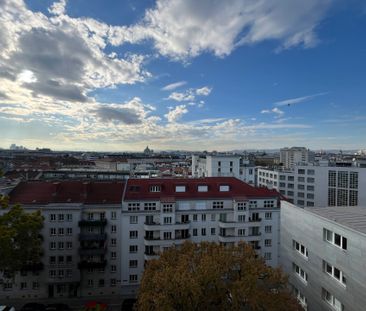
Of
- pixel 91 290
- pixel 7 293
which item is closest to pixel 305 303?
pixel 91 290

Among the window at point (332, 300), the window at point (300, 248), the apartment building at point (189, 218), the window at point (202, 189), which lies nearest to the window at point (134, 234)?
the apartment building at point (189, 218)

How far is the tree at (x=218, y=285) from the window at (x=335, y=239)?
16.4 ft

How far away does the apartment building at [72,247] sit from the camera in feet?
132

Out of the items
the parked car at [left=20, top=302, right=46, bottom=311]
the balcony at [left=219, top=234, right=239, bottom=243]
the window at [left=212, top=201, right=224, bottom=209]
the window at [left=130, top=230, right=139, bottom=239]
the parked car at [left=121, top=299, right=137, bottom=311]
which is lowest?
the parked car at [left=121, top=299, right=137, bottom=311]

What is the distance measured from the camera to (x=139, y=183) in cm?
4562

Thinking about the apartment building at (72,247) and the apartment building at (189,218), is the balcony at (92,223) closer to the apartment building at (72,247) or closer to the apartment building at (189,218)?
the apartment building at (72,247)

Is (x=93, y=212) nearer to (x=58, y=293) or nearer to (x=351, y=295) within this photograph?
(x=58, y=293)

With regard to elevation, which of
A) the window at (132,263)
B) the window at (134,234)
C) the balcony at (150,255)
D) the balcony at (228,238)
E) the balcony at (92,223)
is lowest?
the window at (132,263)

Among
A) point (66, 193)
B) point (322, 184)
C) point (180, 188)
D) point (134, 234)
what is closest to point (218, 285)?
point (134, 234)

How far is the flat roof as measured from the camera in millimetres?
18906

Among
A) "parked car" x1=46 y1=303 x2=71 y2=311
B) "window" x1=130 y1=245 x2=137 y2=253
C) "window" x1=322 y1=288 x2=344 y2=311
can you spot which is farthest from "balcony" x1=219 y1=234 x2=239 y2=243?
"parked car" x1=46 y1=303 x2=71 y2=311

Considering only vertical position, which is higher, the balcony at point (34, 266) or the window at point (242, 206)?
the window at point (242, 206)

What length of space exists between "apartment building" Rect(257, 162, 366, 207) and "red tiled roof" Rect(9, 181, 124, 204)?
6407 centimetres

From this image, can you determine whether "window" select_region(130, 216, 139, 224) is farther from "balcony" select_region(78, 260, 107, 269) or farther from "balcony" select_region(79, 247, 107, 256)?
"balcony" select_region(78, 260, 107, 269)
